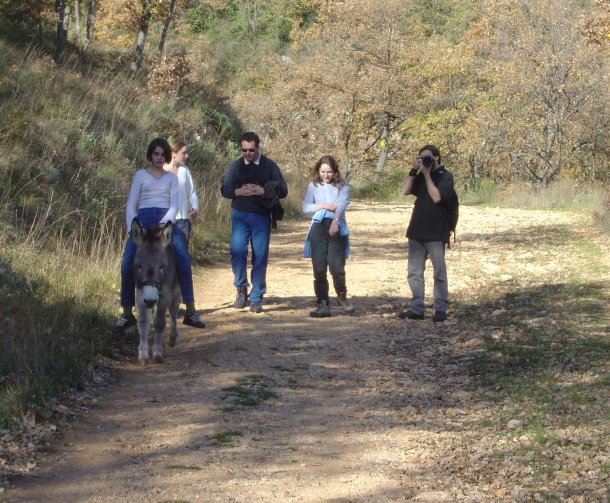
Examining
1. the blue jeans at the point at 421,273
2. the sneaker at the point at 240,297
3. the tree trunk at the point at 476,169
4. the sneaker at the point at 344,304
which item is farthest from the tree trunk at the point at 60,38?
the tree trunk at the point at 476,169

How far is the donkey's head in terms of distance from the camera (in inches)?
329

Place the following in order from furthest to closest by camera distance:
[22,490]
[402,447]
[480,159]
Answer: [480,159]
[402,447]
[22,490]

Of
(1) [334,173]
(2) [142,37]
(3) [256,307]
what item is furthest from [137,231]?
(2) [142,37]

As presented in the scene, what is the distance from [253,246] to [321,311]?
3.66ft

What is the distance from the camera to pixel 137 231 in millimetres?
8633

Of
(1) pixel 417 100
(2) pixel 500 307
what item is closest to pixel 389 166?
(1) pixel 417 100

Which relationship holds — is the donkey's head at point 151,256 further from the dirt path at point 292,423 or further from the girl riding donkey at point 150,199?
the dirt path at point 292,423

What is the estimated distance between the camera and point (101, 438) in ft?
21.1

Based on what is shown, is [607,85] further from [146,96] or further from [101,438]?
[101,438]

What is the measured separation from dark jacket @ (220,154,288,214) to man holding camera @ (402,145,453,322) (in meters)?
1.57

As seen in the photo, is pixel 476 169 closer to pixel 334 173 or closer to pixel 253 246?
pixel 334 173

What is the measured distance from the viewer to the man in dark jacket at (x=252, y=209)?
440 inches

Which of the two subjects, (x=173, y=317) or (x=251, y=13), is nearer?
(x=173, y=317)

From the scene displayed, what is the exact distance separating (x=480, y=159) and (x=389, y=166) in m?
5.29
